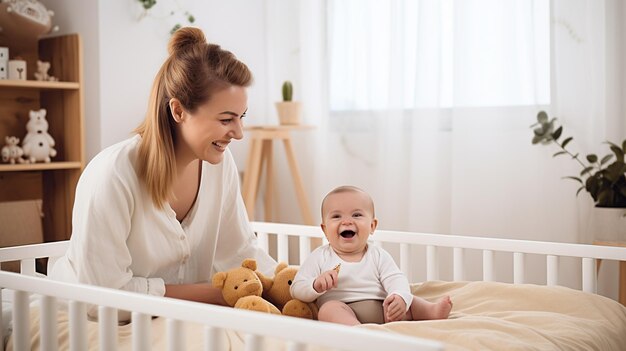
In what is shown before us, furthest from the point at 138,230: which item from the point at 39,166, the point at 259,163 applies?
the point at 259,163

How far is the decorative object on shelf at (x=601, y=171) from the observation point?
2.25 meters

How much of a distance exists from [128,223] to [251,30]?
5.95 ft

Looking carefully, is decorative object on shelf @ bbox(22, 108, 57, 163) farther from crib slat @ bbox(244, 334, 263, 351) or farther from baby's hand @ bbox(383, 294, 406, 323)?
crib slat @ bbox(244, 334, 263, 351)

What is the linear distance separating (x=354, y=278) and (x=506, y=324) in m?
0.34

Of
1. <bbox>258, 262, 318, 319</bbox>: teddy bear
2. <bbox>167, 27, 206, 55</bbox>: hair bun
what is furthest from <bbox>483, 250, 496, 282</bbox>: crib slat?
<bbox>167, 27, 206, 55</bbox>: hair bun

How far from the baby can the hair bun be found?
476 mm

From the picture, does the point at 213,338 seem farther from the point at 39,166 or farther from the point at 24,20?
the point at 24,20

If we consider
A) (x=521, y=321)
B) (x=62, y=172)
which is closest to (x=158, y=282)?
(x=521, y=321)

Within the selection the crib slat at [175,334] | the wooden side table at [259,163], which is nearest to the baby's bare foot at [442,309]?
the crib slat at [175,334]

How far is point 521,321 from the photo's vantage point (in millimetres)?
1498

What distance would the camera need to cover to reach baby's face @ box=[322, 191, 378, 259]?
64.4 inches

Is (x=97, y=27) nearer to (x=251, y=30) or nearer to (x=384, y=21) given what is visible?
(x=251, y=30)

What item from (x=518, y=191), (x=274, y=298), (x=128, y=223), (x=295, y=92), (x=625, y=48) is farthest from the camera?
(x=295, y=92)

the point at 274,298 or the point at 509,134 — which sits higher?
the point at 509,134
